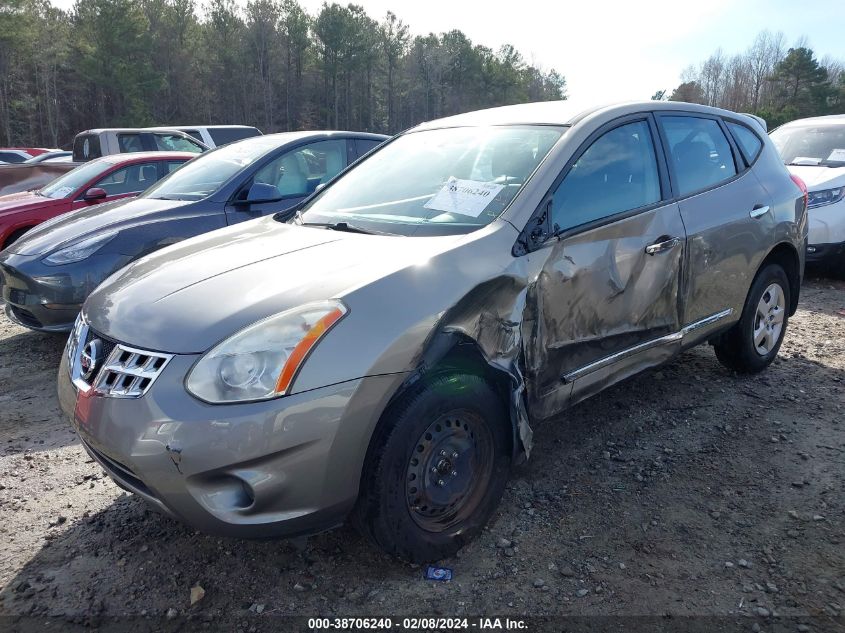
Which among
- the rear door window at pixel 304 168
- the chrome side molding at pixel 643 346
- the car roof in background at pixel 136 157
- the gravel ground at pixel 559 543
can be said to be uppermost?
the car roof in background at pixel 136 157

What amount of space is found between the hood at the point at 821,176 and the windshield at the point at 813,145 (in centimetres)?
21

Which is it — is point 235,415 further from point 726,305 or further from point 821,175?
point 821,175

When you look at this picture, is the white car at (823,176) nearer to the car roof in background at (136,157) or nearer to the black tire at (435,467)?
the black tire at (435,467)

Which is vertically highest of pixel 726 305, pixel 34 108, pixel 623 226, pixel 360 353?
pixel 34 108

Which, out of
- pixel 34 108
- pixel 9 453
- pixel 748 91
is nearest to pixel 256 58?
pixel 34 108

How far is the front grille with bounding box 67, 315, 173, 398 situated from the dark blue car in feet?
8.48

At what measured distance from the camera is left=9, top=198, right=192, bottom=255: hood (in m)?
4.93

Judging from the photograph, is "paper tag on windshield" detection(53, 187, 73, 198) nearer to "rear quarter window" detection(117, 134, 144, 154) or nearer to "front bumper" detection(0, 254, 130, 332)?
"front bumper" detection(0, 254, 130, 332)

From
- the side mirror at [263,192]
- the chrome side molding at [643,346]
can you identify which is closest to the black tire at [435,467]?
the chrome side molding at [643,346]

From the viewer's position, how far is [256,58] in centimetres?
5738

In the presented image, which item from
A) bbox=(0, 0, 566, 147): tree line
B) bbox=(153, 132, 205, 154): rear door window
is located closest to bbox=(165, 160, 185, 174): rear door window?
bbox=(153, 132, 205, 154): rear door window

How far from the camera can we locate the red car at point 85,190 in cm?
692

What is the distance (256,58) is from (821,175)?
5780 cm

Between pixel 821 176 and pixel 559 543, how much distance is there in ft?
22.4
